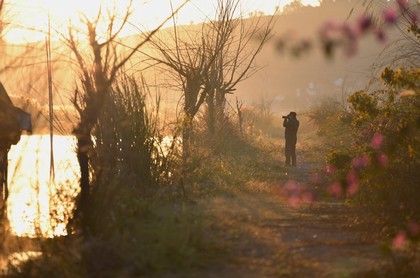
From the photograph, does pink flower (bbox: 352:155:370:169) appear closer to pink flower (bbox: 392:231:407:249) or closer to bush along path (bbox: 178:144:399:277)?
bush along path (bbox: 178:144:399:277)

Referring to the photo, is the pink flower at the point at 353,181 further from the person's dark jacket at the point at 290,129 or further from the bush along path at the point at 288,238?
the person's dark jacket at the point at 290,129

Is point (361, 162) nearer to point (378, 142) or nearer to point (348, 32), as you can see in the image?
point (378, 142)

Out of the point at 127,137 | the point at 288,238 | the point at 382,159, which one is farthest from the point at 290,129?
the point at 288,238

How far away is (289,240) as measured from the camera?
1014 centimetres

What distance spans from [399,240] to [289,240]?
134cm

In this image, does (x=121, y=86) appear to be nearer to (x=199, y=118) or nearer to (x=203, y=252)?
(x=203, y=252)

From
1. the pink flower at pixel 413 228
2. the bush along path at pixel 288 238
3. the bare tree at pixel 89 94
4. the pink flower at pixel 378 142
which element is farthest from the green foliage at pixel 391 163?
the bare tree at pixel 89 94

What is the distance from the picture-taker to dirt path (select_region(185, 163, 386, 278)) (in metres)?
8.52

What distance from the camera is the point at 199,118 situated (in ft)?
95.6

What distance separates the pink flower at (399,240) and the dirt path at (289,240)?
21cm

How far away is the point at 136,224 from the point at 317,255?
2.23 meters

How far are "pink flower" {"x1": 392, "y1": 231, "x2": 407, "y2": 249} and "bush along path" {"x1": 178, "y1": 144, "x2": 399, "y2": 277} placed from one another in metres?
0.21

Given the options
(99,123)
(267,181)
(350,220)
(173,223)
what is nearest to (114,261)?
(173,223)

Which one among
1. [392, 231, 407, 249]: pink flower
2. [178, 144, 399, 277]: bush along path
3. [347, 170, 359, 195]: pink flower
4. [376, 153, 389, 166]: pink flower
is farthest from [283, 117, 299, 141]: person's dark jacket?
[392, 231, 407, 249]: pink flower
